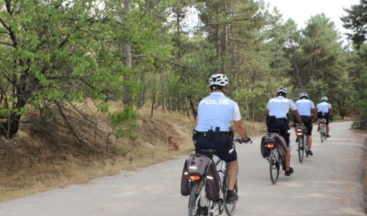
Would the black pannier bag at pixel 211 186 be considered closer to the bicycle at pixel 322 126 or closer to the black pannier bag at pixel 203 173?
the black pannier bag at pixel 203 173

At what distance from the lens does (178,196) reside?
692 centimetres

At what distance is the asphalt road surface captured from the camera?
5.87 m

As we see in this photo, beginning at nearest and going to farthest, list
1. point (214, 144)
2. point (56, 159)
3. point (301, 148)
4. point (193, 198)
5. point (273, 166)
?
point (193, 198)
point (214, 144)
point (273, 166)
point (301, 148)
point (56, 159)

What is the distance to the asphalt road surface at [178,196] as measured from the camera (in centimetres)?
587

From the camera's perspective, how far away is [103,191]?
289 inches

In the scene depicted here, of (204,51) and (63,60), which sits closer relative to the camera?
(63,60)

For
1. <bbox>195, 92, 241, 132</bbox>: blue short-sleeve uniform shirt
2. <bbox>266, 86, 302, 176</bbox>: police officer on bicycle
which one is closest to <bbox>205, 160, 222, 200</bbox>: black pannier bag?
<bbox>195, 92, 241, 132</bbox>: blue short-sleeve uniform shirt

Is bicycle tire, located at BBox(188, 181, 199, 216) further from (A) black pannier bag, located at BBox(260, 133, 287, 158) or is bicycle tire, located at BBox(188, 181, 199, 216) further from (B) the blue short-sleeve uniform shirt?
(A) black pannier bag, located at BBox(260, 133, 287, 158)

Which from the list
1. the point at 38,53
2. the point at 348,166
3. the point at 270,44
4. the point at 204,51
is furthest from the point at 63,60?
the point at 270,44

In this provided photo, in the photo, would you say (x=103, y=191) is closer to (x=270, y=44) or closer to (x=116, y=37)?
(x=116, y=37)

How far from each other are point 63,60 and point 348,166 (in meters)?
8.78

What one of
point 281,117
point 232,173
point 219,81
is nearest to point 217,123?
point 219,81

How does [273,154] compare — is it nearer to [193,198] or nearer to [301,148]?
[301,148]

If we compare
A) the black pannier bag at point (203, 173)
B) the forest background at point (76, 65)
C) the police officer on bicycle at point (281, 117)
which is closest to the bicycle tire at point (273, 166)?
the police officer on bicycle at point (281, 117)
